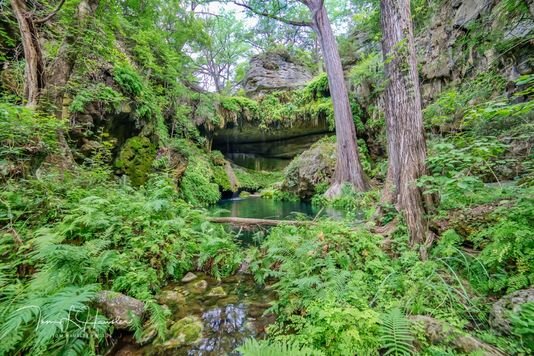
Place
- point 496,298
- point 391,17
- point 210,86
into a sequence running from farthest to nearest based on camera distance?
1. point 210,86
2. point 391,17
3. point 496,298

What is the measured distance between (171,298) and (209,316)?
18.3 inches

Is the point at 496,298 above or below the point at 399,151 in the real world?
below

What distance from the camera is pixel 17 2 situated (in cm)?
281

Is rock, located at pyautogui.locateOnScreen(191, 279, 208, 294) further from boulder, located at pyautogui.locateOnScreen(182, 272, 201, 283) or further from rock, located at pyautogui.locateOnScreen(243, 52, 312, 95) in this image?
rock, located at pyautogui.locateOnScreen(243, 52, 312, 95)

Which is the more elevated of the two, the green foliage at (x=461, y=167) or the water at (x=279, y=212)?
the green foliage at (x=461, y=167)

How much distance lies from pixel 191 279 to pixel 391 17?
4.01 meters

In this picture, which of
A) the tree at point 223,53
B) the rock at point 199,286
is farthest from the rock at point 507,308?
the tree at point 223,53

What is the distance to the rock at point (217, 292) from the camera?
7.48 ft

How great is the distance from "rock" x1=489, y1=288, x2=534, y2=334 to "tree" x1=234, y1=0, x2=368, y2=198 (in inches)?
241

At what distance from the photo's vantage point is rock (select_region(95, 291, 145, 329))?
5.33ft

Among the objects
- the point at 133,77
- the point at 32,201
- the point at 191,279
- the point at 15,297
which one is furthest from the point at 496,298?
the point at 133,77

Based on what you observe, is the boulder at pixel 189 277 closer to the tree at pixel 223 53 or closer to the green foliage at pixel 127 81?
the green foliage at pixel 127 81

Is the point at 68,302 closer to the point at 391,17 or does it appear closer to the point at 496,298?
the point at 496,298

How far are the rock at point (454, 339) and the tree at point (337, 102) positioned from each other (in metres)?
6.27
